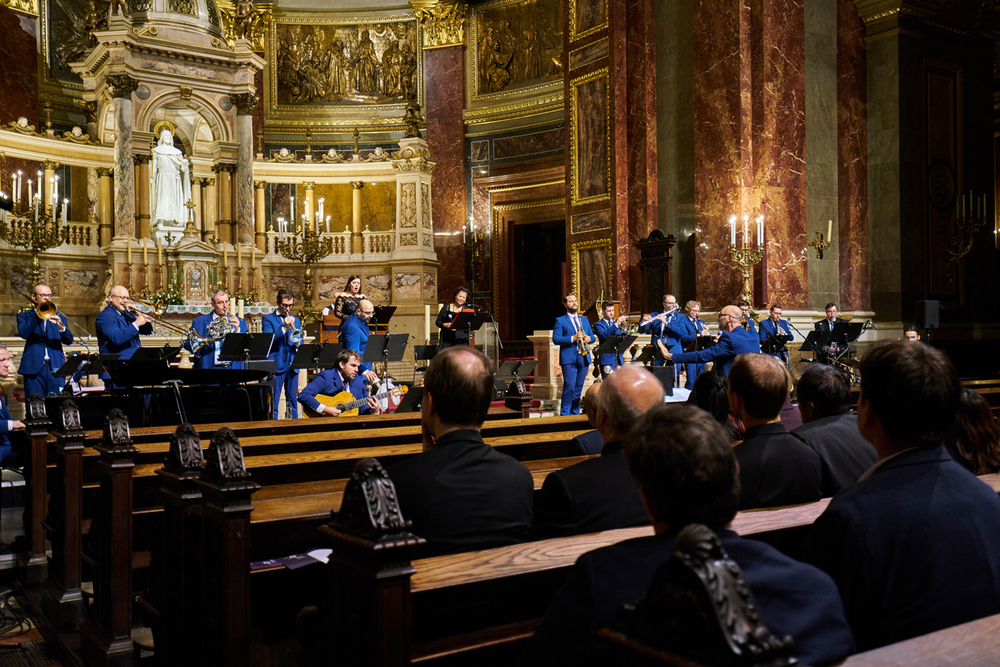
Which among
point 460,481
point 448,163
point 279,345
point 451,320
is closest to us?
point 460,481

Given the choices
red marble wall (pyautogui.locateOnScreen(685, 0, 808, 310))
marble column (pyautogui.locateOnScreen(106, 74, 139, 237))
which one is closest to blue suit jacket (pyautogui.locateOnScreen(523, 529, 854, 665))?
red marble wall (pyautogui.locateOnScreen(685, 0, 808, 310))

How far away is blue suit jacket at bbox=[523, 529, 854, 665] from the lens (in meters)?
1.43

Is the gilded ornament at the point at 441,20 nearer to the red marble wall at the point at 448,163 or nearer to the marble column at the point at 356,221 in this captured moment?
the red marble wall at the point at 448,163

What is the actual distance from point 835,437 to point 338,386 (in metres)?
5.41

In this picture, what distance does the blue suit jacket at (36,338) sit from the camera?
8.98 m

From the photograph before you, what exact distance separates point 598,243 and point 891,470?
40.7 ft

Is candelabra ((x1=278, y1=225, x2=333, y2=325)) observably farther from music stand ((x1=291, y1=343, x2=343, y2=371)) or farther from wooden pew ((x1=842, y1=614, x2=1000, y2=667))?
wooden pew ((x1=842, y1=614, x2=1000, y2=667))

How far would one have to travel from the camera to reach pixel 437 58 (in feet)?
66.8

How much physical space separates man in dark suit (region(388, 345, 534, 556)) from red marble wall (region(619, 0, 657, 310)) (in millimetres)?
11022

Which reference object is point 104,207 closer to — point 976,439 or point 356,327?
point 356,327

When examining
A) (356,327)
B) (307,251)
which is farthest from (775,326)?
(307,251)

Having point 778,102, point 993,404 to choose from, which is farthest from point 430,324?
point 993,404

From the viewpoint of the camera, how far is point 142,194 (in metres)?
15.8

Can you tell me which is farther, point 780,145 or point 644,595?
point 780,145
